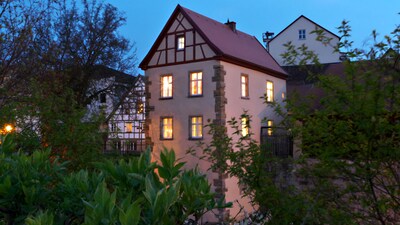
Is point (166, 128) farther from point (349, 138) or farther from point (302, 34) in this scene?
point (302, 34)

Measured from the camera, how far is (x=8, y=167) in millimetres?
2572

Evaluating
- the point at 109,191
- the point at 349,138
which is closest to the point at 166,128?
the point at 349,138

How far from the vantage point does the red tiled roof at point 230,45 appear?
18.6 m

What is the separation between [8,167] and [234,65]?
1706 cm

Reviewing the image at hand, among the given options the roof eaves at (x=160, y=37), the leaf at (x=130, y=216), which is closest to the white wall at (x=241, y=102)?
the roof eaves at (x=160, y=37)

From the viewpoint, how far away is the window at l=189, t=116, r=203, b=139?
61.4ft

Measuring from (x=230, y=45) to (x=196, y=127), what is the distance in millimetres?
4630

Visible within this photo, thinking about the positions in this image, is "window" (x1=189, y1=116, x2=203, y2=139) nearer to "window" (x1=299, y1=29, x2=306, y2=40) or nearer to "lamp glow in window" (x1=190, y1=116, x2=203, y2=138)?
"lamp glow in window" (x1=190, y1=116, x2=203, y2=138)

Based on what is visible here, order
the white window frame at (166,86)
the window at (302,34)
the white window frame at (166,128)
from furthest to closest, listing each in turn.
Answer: the window at (302,34)
the white window frame at (166,86)
the white window frame at (166,128)

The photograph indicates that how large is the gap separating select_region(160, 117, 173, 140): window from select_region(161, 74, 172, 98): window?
1.20 m

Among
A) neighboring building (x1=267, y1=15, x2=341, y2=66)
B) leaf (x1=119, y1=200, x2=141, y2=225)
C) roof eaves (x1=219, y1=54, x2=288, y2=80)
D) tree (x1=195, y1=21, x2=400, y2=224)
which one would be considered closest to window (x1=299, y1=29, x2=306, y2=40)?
neighboring building (x1=267, y1=15, x2=341, y2=66)

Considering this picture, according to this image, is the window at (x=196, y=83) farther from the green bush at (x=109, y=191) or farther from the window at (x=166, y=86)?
the green bush at (x=109, y=191)

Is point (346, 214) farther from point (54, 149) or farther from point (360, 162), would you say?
point (54, 149)

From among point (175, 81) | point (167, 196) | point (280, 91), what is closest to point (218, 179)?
point (175, 81)
